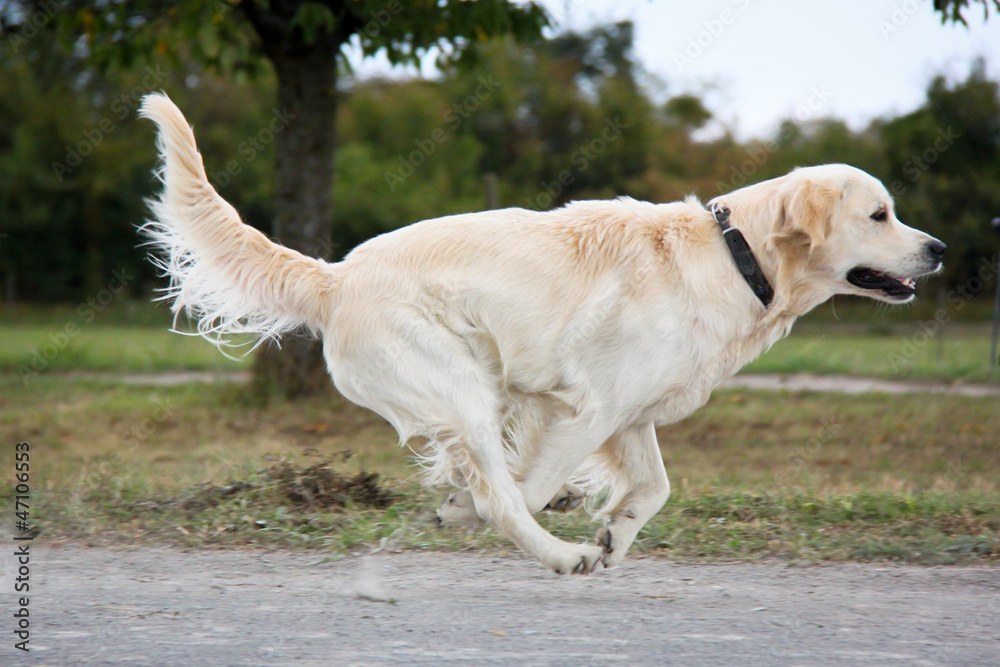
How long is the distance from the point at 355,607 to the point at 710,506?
6.78 feet

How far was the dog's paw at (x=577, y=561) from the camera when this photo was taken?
11.6 ft

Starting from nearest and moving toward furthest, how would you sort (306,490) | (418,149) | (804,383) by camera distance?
1. (306,490)
2. (804,383)
3. (418,149)

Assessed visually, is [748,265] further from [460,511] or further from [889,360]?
[889,360]

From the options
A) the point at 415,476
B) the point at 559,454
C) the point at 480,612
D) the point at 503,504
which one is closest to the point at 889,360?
the point at 415,476

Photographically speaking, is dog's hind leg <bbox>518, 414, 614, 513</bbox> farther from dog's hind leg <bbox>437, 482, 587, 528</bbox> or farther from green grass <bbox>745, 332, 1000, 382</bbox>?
green grass <bbox>745, 332, 1000, 382</bbox>

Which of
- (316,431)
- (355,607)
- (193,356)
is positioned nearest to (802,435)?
(316,431)

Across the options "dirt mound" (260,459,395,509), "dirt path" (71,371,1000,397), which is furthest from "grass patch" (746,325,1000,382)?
"dirt mound" (260,459,395,509)

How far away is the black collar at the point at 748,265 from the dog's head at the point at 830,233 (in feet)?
0.18

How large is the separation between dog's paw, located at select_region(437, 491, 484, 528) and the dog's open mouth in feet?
5.79

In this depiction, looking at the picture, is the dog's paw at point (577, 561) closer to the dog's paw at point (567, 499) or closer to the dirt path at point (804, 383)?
→ the dog's paw at point (567, 499)

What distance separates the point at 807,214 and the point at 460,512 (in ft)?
5.81

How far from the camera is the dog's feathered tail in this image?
3.81m

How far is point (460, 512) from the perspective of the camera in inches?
148

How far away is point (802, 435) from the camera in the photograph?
782 centimetres
